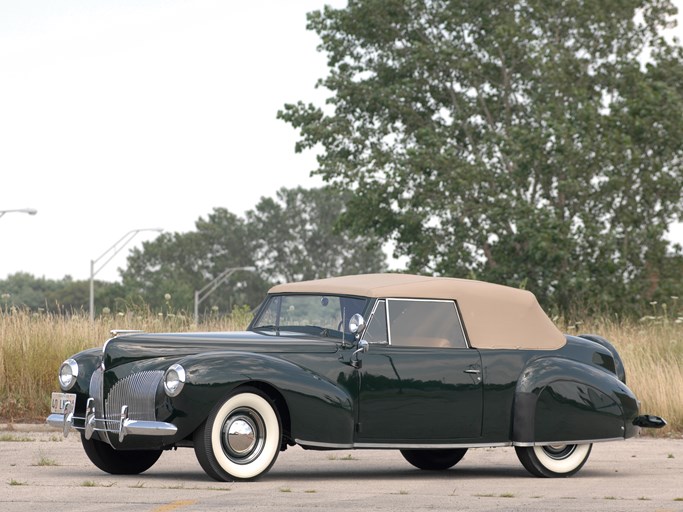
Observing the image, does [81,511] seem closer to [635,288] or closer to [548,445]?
[548,445]

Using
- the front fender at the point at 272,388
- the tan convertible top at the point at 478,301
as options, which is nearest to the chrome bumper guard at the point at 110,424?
the front fender at the point at 272,388

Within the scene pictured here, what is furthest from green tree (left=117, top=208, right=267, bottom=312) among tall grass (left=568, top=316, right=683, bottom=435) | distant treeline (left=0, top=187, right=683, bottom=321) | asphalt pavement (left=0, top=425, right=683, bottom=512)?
asphalt pavement (left=0, top=425, right=683, bottom=512)

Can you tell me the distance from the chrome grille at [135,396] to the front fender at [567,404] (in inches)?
129

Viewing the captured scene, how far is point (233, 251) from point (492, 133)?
281ft

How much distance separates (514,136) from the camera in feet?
122

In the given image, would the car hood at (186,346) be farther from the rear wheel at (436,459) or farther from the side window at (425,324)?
the rear wheel at (436,459)

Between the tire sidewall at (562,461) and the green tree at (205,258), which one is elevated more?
the green tree at (205,258)

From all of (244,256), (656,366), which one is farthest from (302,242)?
(656,366)

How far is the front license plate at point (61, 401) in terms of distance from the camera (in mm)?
11148

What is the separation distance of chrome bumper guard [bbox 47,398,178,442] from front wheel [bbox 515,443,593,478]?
3427mm

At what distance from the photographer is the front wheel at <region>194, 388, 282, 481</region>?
1006cm

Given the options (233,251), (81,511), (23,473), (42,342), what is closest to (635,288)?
(42,342)

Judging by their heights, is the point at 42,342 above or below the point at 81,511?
above

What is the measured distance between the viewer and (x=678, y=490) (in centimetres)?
1041
